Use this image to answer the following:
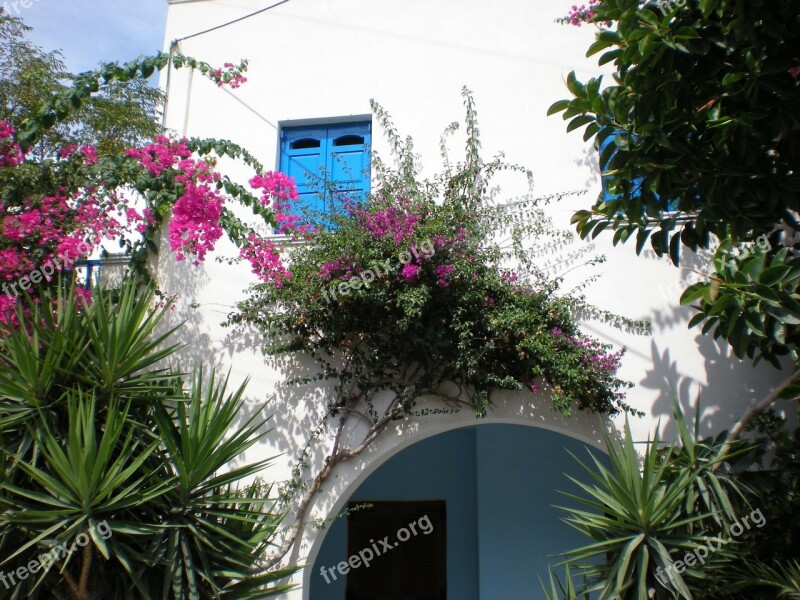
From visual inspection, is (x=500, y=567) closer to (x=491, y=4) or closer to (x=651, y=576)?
(x=651, y=576)

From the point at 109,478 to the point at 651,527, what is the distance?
11.0 feet

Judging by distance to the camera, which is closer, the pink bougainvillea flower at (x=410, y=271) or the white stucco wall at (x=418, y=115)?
the pink bougainvillea flower at (x=410, y=271)

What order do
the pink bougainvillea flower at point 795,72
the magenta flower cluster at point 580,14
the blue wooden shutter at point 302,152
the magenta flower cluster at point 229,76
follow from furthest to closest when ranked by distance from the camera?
1. the blue wooden shutter at point 302,152
2. the magenta flower cluster at point 229,76
3. the magenta flower cluster at point 580,14
4. the pink bougainvillea flower at point 795,72

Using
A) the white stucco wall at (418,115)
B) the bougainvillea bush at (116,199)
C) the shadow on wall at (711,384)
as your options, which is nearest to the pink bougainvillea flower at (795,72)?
the white stucco wall at (418,115)

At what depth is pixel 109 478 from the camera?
443cm

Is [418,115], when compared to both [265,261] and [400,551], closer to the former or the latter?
[265,261]

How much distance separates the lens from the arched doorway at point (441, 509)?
7938 millimetres

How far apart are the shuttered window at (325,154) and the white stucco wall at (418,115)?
0.16m

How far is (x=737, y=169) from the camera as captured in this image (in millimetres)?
4789

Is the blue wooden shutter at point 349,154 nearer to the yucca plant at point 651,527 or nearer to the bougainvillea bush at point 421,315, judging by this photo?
the bougainvillea bush at point 421,315

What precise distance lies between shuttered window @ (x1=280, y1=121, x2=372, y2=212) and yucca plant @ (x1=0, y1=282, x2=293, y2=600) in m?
2.41

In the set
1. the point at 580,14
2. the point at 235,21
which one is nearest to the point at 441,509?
the point at 580,14
